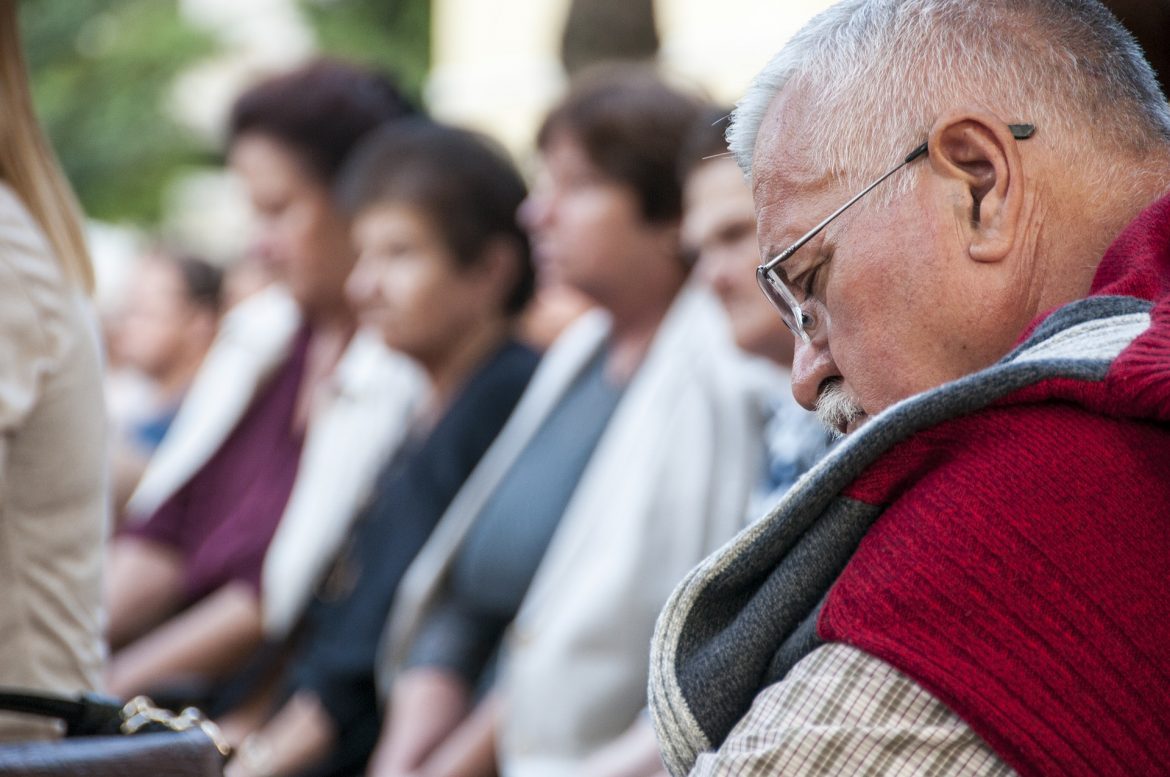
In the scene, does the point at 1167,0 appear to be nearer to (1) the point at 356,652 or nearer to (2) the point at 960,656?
(2) the point at 960,656

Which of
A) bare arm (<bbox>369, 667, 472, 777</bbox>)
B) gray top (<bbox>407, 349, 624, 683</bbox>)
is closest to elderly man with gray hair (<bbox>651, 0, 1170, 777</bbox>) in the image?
gray top (<bbox>407, 349, 624, 683</bbox>)

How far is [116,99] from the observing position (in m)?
22.0

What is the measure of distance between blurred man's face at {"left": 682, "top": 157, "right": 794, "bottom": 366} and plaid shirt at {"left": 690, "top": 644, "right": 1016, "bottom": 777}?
1.79 meters

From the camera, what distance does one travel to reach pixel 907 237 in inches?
62.8

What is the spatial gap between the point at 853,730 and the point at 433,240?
3.28 metres

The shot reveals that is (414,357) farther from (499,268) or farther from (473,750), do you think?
(473,750)

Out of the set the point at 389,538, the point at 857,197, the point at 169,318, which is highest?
the point at 857,197

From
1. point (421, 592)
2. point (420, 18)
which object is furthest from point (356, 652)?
point (420, 18)

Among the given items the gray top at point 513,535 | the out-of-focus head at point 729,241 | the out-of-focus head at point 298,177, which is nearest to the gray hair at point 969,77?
the out-of-focus head at point 729,241

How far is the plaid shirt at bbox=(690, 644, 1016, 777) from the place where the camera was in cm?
130

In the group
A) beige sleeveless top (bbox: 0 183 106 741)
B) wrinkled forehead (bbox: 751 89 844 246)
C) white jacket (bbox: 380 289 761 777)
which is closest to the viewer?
wrinkled forehead (bbox: 751 89 844 246)

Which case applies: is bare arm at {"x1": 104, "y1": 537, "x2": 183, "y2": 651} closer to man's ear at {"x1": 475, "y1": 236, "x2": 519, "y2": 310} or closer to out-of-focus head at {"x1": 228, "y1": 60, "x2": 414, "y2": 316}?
out-of-focus head at {"x1": 228, "y1": 60, "x2": 414, "y2": 316}

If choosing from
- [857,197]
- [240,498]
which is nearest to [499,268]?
[240,498]

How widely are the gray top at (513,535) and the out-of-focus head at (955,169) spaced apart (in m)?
2.20
